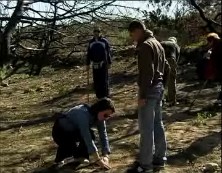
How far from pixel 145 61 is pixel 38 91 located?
28.5 feet

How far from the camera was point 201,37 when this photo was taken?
20.4m

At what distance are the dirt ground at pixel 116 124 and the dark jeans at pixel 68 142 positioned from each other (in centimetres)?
18

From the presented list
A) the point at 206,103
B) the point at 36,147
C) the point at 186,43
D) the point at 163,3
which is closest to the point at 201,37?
the point at 186,43

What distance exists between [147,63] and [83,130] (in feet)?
3.47

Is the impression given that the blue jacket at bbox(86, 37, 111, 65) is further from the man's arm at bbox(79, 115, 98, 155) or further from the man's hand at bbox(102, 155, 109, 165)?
the man's arm at bbox(79, 115, 98, 155)

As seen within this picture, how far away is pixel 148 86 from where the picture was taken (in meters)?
5.65

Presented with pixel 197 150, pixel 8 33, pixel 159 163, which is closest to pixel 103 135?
pixel 159 163

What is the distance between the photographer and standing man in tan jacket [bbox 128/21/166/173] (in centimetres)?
561

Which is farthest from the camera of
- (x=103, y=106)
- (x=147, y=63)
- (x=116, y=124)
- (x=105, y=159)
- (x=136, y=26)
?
(x=116, y=124)

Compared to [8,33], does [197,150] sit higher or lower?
lower

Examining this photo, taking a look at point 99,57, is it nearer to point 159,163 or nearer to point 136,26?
point 159,163

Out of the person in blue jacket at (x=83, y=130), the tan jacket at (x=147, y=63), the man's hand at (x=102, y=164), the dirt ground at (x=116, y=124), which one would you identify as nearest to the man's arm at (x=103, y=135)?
the person in blue jacket at (x=83, y=130)

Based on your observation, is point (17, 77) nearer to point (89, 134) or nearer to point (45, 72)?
point (45, 72)

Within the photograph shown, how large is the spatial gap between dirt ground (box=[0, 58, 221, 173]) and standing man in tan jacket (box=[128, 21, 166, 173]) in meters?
0.56
